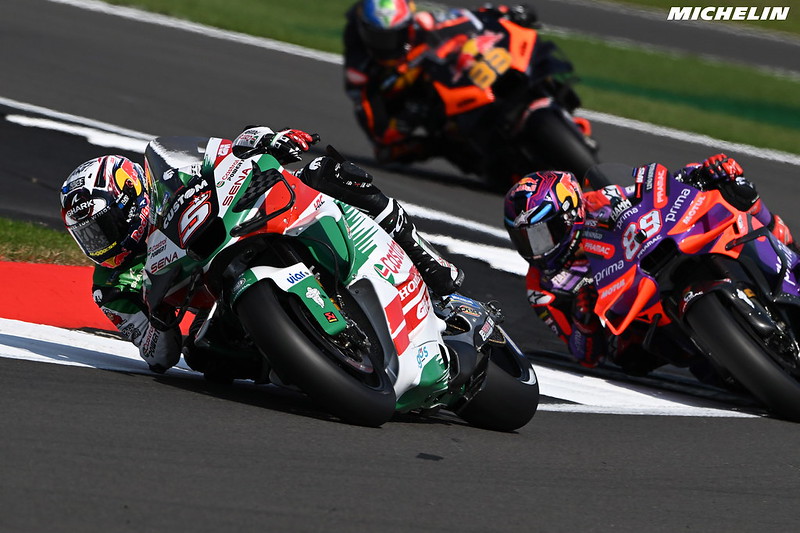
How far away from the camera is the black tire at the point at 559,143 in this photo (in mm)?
11203

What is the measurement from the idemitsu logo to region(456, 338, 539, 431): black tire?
16.8m

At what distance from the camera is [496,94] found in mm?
11781

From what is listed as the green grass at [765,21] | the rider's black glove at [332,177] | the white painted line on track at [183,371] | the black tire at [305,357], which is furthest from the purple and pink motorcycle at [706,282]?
the green grass at [765,21]

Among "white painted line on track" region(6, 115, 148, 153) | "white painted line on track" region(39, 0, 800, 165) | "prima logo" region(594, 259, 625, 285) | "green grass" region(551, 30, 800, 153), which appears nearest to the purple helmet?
"prima logo" region(594, 259, 625, 285)

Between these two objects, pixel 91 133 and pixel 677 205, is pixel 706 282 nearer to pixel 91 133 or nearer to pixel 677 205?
pixel 677 205

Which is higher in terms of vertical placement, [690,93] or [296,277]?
[296,277]

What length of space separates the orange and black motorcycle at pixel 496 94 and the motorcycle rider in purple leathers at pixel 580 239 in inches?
152

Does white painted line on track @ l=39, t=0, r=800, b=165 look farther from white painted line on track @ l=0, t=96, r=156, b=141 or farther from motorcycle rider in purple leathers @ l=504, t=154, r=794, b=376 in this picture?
motorcycle rider in purple leathers @ l=504, t=154, r=794, b=376

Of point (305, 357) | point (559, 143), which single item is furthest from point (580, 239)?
point (559, 143)

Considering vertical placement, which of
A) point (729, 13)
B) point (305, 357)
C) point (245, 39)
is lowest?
point (245, 39)

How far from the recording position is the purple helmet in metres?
7.30

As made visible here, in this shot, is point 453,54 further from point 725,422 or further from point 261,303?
point 261,303

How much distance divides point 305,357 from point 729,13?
19.6m

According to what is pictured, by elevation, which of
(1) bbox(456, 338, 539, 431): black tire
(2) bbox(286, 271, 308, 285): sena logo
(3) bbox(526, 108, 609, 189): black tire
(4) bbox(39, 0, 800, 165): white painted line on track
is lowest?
(4) bbox(39, 0, 800, 165): white painted line on track
